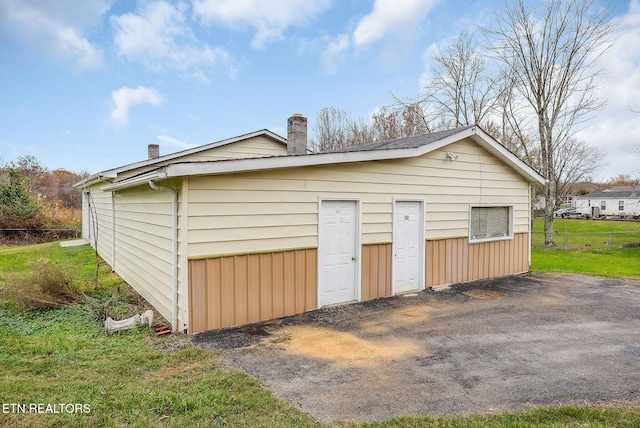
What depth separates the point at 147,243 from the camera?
22.8ft

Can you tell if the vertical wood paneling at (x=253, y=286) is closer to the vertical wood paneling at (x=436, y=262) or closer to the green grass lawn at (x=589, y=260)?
the vertical wood paneling at (x=436, y=262)

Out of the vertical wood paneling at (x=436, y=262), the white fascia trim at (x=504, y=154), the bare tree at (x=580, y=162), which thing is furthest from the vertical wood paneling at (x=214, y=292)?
the bare tree at (x=580, y=162)

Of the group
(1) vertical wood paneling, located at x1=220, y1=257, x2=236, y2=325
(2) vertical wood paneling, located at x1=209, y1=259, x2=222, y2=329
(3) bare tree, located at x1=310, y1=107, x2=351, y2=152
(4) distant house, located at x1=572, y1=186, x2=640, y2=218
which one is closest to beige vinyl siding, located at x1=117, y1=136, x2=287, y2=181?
(1) vertical wood paneling, located at x1=220, y1=257, x2=236, y2=325

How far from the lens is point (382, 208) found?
724 centimetres

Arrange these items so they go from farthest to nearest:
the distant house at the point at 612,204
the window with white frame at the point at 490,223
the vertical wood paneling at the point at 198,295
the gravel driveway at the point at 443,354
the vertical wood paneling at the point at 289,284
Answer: the distant house at the point at 612,204 < the window with white frame at the point at 490,223 < the vertical wood paneling at the point at 289,284 < the vertical wood paneling at the point at 198,295 < the gravel driveway at the point at 443,354

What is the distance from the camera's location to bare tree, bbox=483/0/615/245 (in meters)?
16.5

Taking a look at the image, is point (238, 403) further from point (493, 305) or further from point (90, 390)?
point (493, 305)

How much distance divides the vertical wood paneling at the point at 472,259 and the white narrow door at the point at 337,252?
83.1 inches

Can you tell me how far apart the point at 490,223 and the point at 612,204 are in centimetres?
5071

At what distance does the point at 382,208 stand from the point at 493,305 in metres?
2.73

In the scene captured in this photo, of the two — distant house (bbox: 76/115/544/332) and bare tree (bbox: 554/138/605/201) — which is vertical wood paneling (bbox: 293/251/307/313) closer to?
distant house (bbox: 76/115/544/332)

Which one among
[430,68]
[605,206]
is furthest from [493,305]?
[605,206]

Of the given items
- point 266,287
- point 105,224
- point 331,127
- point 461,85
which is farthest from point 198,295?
point 331,127

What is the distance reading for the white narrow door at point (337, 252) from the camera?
6547 mm
